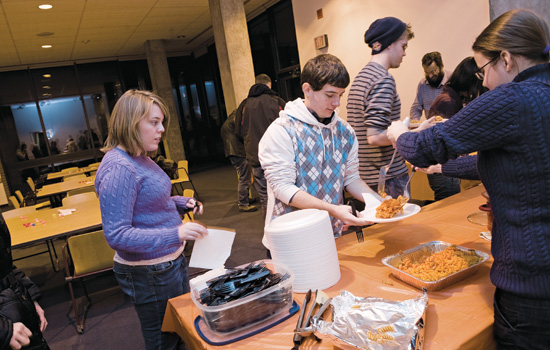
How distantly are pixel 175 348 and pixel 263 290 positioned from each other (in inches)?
Result: 31.1

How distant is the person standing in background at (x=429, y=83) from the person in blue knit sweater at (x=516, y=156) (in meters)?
3.34

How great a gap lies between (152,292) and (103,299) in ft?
7.32

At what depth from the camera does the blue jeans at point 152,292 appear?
163 centimetres

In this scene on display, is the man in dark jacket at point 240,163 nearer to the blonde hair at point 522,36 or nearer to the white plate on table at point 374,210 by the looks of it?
the white plate on table at point 374,210

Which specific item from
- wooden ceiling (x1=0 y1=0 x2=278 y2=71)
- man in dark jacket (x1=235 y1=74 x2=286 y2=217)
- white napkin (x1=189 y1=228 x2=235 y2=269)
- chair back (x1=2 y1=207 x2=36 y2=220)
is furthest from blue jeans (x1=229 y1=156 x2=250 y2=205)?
white napkin (x1=189 y1=228 x2=235 y2=269)

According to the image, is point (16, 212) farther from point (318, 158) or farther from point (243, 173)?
point (318, 158)

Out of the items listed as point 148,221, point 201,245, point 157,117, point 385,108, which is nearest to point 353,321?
point 201,245

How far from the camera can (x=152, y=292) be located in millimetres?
1652

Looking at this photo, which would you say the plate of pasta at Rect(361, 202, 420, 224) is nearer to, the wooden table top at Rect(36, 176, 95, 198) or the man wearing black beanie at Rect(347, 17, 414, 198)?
the man wearing black beanie at Rect(347, 17, 414, 198)

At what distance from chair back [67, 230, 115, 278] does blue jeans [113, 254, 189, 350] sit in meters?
1.52

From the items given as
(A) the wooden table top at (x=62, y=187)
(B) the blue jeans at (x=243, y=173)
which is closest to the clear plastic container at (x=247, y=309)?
(B) the blue jeans at (x=243, y=173)

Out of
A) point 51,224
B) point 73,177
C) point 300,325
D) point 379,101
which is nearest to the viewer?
point 300,325

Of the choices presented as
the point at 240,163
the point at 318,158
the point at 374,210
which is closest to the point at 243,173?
the point at 240,163

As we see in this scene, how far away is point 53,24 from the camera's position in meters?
6.93
